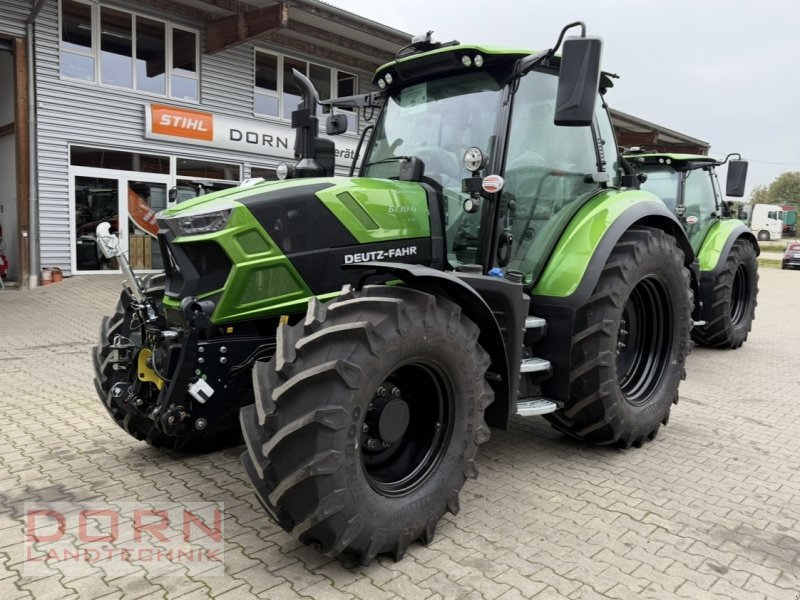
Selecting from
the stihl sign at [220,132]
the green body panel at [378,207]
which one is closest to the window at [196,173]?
the stihl sign at [220,132]

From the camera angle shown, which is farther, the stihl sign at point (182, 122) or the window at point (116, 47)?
the stihl sign at point (182, 122)

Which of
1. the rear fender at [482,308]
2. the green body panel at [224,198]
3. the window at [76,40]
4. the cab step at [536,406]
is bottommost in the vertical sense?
the cab step at [536,406]

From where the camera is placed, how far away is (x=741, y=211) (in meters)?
10.8

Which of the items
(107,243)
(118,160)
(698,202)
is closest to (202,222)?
(107,243)

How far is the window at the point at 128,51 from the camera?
11.8 m

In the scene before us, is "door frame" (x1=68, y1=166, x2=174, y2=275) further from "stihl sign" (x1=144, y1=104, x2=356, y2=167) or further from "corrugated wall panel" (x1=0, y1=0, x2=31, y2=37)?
"corrugated wall panel" (x1=0, y1=0, x2=31, y2=37)

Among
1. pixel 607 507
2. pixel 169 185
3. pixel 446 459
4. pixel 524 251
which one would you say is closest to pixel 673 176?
pixel 524 251

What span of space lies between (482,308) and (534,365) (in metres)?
0.76

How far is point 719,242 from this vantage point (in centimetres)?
817

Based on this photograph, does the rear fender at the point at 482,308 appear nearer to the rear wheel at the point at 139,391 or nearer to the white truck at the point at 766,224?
the rear wheel at the point at 139,391

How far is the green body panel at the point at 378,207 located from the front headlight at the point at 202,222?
1.66ft

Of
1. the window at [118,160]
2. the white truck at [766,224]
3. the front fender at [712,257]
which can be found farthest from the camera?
the white truck at [766,224]

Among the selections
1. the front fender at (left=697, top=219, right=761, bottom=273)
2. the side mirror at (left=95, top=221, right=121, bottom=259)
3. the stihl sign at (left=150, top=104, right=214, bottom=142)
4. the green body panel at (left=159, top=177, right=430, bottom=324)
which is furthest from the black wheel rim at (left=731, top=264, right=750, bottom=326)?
the stihl sign at (left=150, top=104, right=214, bottom=142)

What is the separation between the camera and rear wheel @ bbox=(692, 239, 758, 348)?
7.92 meters
